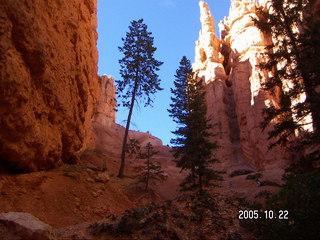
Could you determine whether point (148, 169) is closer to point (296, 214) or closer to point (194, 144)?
point (194, 144)

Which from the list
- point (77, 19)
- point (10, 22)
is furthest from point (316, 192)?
point (77, 19)

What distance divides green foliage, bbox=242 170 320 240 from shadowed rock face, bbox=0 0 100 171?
9.02 meters

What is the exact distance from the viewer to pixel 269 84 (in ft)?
51.7

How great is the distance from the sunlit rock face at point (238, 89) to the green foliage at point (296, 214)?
25090 mm

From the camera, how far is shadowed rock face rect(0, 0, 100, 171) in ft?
31.4

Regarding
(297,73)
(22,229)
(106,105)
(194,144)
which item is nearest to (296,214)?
(22,229)

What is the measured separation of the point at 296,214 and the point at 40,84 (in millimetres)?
11113

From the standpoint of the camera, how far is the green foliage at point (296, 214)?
5.71 m

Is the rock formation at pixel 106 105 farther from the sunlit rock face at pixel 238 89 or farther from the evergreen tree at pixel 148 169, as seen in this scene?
the evergreen tree at pixel 148 169

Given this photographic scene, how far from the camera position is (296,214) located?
5988 millimetres

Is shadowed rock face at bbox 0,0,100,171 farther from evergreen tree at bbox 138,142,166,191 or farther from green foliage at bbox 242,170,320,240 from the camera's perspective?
green foliage at bbox 242,170,320,240

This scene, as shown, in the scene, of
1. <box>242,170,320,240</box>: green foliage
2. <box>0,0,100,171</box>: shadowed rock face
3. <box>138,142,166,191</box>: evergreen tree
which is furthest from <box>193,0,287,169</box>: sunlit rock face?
<box>242,170,320,240</box>: green foliage

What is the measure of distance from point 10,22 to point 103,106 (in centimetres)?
5120

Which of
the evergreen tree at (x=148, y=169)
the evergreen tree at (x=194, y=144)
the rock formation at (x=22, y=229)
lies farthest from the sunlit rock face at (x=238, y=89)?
the rock formation at (x=22, y=229)
